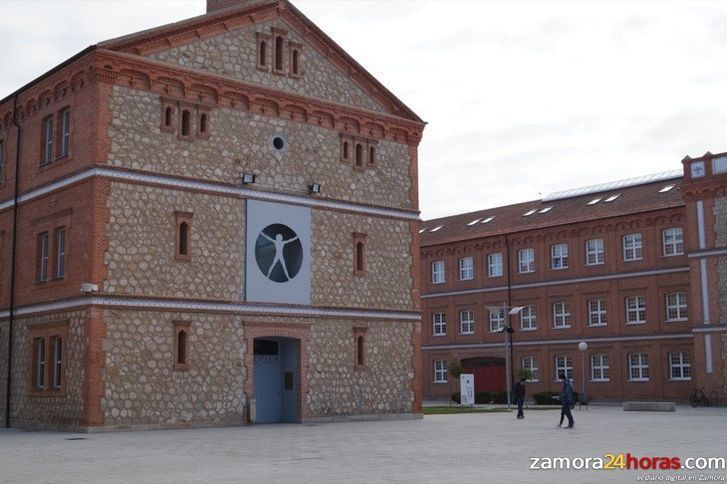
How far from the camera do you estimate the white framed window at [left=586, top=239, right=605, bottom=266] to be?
54219mm

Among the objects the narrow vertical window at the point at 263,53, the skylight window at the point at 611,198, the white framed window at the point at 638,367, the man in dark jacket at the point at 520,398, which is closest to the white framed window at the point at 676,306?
the white framed window at the point at 638,367

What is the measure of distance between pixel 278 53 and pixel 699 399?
27.9 m

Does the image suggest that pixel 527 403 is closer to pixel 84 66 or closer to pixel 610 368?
pixel 610 368

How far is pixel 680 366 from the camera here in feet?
164

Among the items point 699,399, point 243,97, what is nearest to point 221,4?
point 243,97

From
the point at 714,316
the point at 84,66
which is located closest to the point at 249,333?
the point at 84,66

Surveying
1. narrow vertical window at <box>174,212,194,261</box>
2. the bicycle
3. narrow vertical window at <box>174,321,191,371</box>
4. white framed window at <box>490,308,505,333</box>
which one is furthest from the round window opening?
white framed window at <box>490,308,505,333</box>

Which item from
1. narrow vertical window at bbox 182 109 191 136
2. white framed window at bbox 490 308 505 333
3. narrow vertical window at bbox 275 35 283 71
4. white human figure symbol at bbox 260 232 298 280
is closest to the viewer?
narrow vertical window at bbox 182 109 191 136

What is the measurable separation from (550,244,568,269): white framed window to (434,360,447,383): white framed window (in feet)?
34.7

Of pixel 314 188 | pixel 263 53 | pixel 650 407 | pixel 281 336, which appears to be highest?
pixel 263 53

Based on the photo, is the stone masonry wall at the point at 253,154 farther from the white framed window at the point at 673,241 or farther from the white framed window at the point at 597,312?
the white framed window at the point at 597,312

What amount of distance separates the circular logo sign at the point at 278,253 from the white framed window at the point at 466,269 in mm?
30959

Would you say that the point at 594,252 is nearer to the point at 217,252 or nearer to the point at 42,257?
the point at 217,252

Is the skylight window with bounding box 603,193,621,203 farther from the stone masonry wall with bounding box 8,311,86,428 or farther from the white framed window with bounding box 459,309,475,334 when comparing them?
the stone masonry wall with bounding box 8,311,86,428
